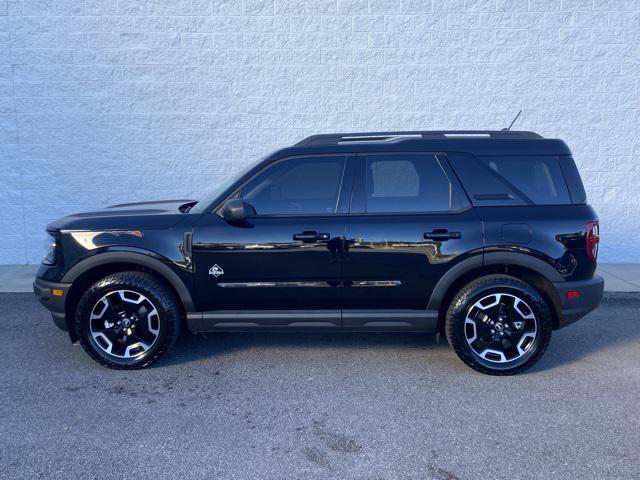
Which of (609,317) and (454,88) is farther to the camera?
(454,88)

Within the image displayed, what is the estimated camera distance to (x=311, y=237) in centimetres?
418

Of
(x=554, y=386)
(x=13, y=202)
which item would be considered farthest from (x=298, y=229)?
(x=13, y=202)

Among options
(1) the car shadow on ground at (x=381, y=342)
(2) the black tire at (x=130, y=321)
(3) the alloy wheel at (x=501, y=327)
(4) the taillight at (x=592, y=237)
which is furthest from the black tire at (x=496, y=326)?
(2) the black tire at (x=130, y=321)

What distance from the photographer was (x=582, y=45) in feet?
25.3

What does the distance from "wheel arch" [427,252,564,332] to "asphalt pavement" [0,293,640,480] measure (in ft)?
1.82

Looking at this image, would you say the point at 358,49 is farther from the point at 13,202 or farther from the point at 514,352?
the point at 13,202

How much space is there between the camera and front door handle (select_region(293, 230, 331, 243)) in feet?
13.7

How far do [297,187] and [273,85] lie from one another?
391 centimetres

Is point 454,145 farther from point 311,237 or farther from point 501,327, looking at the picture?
point 501,327

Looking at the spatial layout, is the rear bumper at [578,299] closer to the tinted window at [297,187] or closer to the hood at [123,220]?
the tinted window at [297,187]

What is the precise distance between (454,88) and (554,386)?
505 cm

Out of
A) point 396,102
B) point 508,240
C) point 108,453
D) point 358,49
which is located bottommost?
point 108,453

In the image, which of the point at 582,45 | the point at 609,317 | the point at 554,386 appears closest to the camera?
the point at 554,386

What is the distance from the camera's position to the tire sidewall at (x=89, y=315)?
14.0ft
